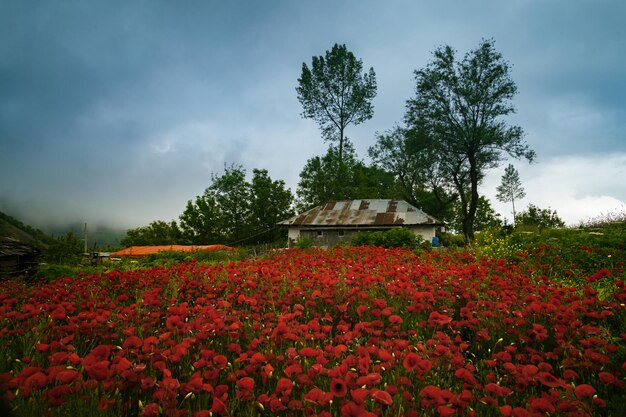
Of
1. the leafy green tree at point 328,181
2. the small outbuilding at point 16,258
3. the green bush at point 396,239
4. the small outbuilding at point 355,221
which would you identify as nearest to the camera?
the small outbuilding at point 16,258

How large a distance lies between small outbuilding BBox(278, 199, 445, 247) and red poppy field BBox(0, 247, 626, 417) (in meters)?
21.2

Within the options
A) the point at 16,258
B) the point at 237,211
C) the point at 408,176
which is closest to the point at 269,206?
the point at 237,211

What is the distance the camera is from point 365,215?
1104 inches

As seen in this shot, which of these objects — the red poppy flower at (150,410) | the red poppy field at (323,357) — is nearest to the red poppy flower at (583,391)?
the red poppy field at (323,357)

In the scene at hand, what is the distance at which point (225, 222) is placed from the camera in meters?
42.6

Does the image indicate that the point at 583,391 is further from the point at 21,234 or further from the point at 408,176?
the point at 21,234

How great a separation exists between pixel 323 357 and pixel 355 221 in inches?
995

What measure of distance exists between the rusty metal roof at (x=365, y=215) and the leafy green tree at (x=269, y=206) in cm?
1302

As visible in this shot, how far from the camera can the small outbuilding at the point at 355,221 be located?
85.8 feet

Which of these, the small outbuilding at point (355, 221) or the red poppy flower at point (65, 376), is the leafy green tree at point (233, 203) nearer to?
the small outbuilding at point (355, 221)

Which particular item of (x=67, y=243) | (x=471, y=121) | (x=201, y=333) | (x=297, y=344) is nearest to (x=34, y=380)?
(x=201, y=333)

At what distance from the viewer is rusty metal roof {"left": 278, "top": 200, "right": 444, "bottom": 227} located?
86.7ft

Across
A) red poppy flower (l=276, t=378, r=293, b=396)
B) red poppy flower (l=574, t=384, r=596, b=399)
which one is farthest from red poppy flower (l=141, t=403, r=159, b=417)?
red poppy flower (l=574, t=384, r=596, b=399)

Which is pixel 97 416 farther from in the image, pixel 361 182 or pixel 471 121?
pixel 361 182
